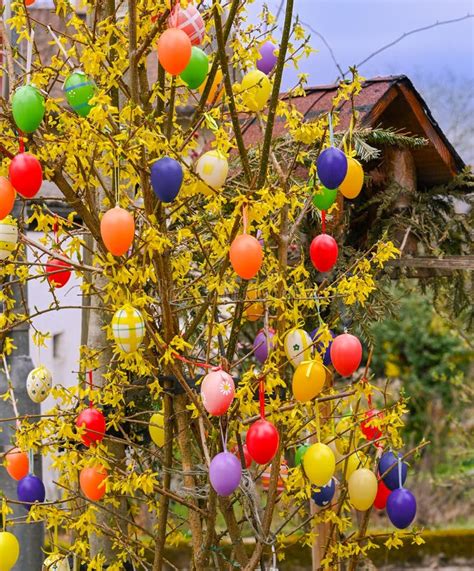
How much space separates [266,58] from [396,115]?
1.21 metres

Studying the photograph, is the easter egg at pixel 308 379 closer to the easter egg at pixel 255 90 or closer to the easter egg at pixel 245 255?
the easter egg at pixel 245 255

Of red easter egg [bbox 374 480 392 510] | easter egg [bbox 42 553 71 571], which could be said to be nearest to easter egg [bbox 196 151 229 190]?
red easter egg [bbox 374 480 392 510]

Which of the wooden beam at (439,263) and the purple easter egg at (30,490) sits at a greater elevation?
the wooden beam at (439,263)

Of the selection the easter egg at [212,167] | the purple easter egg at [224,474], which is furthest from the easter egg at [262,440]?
the easter egg at [212,167]

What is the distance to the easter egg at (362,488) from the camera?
93.1 inches

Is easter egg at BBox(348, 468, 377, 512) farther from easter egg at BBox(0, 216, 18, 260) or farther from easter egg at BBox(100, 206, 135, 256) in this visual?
easter egg at BBox(0, 216, 18, 260)

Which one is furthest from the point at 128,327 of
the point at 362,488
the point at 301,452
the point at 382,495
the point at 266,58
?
the point at 382,495

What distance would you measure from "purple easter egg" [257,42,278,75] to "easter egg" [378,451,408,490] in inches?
46.1

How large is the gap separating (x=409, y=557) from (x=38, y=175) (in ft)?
17.2

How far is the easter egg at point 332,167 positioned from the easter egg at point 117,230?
0.48 metres

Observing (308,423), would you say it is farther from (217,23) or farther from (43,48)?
(43,48)

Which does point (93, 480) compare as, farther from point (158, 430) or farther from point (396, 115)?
point (396, 115)

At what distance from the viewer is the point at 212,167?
2064 mm

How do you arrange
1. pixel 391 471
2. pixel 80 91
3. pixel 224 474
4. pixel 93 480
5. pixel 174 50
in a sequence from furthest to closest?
pixel 391 471 < pixel 93 480 < pixel 80 91 < pixel 224 474 < pixel 174 50
